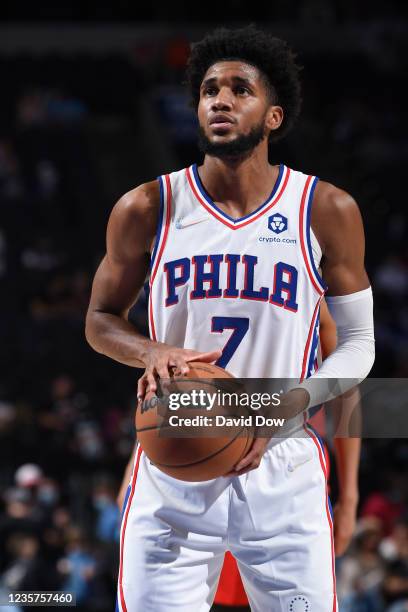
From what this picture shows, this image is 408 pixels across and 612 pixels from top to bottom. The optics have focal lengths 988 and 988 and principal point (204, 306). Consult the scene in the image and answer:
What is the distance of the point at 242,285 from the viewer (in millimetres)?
3125

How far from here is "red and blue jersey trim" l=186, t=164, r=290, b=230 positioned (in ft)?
10.6

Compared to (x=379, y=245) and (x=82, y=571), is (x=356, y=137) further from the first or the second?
(x=82, y=571)

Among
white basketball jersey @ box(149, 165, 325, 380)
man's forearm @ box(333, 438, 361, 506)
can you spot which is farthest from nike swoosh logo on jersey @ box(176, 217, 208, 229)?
man's forearm @ box(333, 438, 361, 506)

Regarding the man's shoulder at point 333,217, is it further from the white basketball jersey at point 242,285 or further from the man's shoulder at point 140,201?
the man's shoulder at point 140,201

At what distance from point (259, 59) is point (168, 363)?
111 cm

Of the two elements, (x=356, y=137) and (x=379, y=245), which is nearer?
(x=379, y=245)

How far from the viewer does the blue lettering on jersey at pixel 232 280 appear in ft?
10.3

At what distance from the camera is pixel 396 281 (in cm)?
1184

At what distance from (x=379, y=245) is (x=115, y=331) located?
32.2ft

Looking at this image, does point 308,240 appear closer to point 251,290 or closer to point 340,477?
point 251,290

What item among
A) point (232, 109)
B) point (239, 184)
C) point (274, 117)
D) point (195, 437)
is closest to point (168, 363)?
point (195, 437)

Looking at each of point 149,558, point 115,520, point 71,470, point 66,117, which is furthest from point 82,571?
point 66,117

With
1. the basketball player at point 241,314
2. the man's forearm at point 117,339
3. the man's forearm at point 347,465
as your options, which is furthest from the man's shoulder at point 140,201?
the man's forearm at point 347,465

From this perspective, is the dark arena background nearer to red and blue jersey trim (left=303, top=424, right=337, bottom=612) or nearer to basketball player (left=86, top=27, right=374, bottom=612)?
basketball player (left=86, top=27, right=374, bottom=612)
